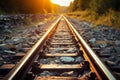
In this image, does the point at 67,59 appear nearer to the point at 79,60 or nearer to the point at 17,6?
the point at 79,60

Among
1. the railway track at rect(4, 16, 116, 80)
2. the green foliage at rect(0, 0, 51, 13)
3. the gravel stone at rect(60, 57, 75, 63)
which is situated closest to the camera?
the railway track at rect(4, 16, 116, 80)

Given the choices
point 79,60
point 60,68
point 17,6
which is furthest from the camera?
point 17,6

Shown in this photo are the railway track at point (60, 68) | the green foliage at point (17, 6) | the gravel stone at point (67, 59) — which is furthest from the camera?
the green foliage at point (17, 6)

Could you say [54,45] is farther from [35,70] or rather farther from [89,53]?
[35,70]

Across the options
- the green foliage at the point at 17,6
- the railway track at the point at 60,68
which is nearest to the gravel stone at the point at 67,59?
the railway track at the point at 60,68

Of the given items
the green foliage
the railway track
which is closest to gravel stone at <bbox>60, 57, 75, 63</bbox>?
the railway track

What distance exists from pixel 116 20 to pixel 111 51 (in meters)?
7.26

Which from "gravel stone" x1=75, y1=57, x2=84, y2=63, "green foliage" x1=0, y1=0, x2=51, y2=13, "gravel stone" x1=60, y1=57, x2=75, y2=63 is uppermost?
"green foliage" x1=0, y1=0, x2=51, y2=13

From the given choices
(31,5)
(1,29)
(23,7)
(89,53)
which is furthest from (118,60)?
(31,5)

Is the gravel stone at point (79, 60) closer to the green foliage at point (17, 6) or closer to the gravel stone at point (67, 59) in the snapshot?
the gravel stone at point (67, 59)

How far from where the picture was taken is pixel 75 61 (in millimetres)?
4234

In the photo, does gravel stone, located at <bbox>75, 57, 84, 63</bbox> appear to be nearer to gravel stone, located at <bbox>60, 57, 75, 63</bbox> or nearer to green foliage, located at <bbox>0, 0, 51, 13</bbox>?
gravel stone, located at <bbox>60, 57, 75, 63</bbox>

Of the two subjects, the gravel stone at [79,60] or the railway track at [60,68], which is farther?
the gravel stone at [79,60]

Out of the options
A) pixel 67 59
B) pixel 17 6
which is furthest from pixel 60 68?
pixel 17 6
